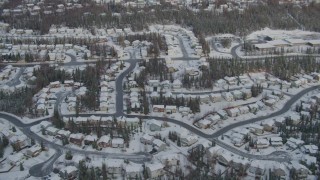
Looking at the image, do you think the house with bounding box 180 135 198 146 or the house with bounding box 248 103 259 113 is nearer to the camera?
the house with bounding box 180 135 198 146

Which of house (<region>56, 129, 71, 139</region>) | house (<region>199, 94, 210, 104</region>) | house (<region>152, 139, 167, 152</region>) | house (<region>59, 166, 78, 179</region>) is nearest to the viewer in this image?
house (<region>59, 166, 78, 179</region>)

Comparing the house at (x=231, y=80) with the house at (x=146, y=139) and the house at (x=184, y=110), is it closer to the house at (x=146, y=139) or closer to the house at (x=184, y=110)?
the house at (x=184, y=110)

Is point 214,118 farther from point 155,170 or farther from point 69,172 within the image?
point 69,172

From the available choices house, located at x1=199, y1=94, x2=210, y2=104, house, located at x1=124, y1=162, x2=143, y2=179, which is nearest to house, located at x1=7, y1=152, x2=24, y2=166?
house, located at x1=124, y1=162, x2=143, y2=179

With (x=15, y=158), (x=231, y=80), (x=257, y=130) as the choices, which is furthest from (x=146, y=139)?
(x=231, y=80)

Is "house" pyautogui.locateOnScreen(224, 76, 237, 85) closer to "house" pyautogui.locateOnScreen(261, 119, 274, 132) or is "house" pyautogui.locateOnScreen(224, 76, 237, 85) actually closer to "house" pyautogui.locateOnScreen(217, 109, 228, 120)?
"house" pyautogui.locateOnScreen(217, 109, 228, 120)

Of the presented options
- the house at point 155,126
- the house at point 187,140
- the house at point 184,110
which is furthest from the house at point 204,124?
the house at point 155,126
